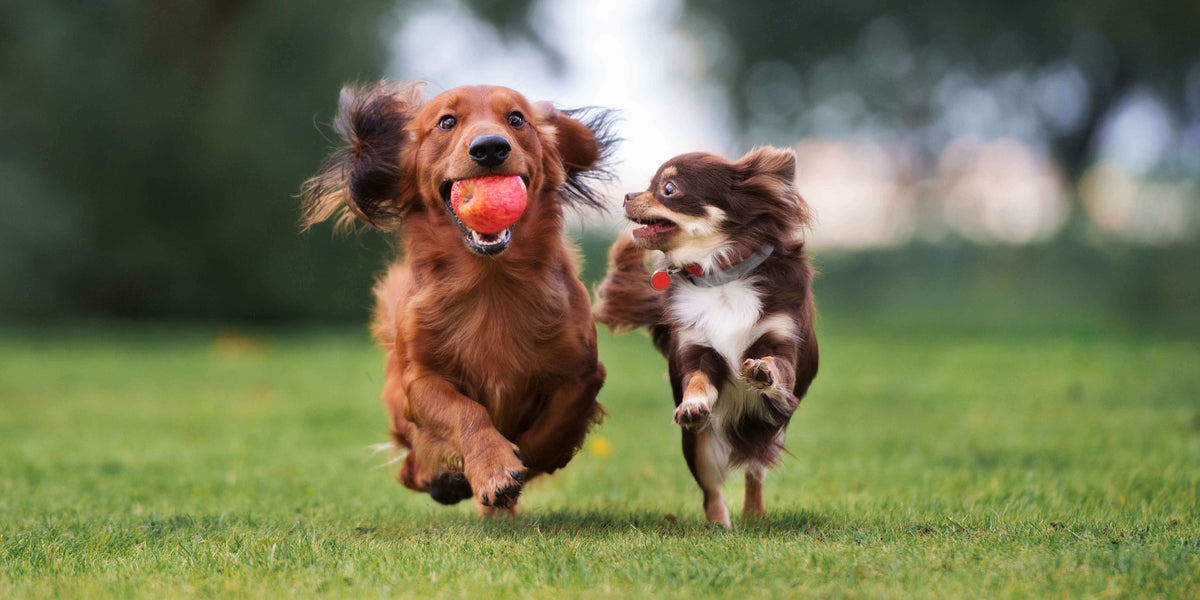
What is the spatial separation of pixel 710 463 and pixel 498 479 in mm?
844

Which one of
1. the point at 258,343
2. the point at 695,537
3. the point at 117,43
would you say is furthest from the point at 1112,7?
the point at 695,537

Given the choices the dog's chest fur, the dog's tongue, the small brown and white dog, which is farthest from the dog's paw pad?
the dog's tongue

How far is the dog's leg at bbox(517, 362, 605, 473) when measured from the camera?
14.4ft

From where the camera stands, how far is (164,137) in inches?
658

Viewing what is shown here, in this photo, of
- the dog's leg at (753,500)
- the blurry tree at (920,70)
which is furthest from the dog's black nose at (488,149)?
the blurry tree at (920,70)

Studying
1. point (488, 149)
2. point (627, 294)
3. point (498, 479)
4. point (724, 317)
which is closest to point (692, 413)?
point (724, 317)

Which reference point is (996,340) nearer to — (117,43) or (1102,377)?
(1102,377)

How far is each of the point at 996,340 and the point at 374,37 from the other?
33.8ft

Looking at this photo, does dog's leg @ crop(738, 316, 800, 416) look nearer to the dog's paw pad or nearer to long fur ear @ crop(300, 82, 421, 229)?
the dog's paw pad

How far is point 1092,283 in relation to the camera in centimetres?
1706

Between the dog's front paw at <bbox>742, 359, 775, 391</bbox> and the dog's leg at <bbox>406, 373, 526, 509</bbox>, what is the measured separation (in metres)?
0.87

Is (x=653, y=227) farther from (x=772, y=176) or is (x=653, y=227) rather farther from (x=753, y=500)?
(x=753, y=500)

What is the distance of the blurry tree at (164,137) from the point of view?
16188 mm

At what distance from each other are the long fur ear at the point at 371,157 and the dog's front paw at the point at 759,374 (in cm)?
166
